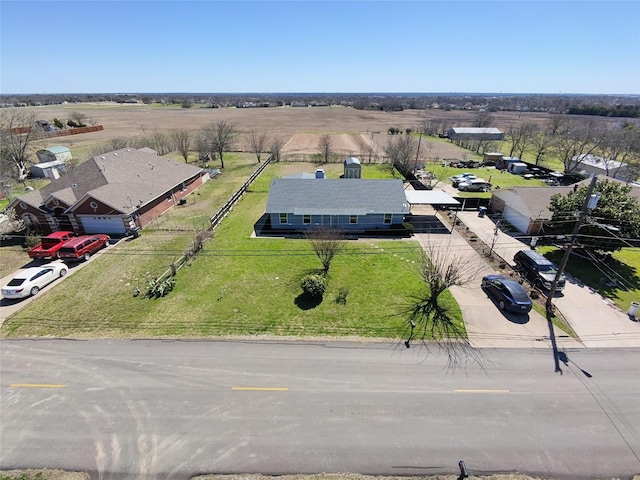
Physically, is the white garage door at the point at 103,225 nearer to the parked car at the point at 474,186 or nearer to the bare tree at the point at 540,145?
the parked car at the point at 474,186

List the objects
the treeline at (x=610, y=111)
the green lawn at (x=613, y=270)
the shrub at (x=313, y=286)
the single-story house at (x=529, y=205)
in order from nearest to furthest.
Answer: the shrub at (x=313, y=286) → the green lawn at (x=613, y=270) → the single-story house at (x=529, y=205) → the treeline at (x=610, y=111)

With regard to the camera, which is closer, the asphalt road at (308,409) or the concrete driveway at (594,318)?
the asphalt road at (308,409)

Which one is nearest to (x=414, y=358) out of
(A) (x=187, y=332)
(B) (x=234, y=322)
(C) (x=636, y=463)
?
(C) (x=636, y=463)

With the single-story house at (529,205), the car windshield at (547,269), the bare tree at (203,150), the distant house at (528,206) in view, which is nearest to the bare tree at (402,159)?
the distant house at (528,206)

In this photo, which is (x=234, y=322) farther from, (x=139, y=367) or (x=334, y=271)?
(x=334, y=271)

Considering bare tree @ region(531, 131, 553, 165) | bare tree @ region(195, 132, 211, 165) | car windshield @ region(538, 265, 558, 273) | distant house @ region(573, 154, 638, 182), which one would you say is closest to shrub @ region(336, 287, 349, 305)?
car windshield @ region(538, 265, 558, 273)

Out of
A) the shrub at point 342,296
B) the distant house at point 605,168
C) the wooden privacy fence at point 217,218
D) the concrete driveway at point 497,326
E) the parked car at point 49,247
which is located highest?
the distant house at point 605,168

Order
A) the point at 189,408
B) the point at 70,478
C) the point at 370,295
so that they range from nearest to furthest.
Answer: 1. the point at 70,478
2. the point at 189,408
3. the point at 370,295

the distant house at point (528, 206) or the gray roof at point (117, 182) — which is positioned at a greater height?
the gray roof at point (117, 182)

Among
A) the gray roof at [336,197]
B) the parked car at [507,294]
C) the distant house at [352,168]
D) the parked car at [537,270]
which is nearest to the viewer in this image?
the parked car at [507,294]
